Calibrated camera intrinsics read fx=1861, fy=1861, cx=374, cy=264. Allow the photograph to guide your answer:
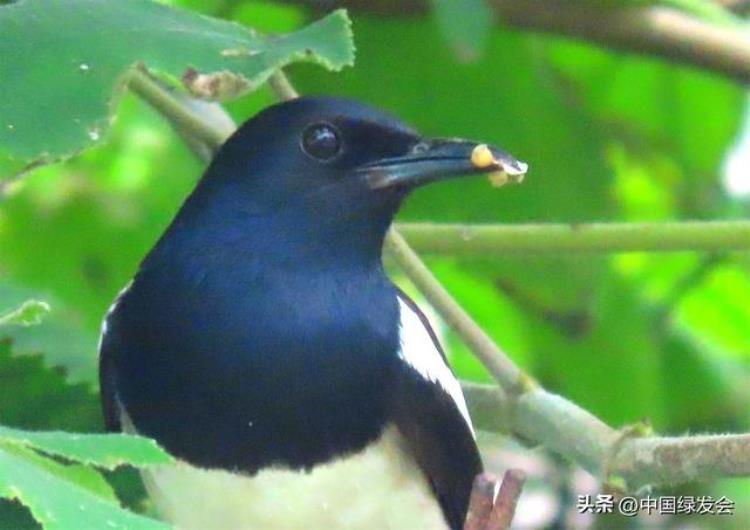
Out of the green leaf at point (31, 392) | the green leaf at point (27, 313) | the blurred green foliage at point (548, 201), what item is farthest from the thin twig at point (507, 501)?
→ the blurred green foliage at point (548, 201)

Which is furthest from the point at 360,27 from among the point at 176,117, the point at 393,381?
the point at 393,381

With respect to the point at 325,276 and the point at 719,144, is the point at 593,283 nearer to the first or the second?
the point at 719,144

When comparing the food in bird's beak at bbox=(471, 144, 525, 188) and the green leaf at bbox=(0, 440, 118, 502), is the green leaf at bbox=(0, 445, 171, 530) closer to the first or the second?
the green leaf at bbox=(0, 440, 118, 502)

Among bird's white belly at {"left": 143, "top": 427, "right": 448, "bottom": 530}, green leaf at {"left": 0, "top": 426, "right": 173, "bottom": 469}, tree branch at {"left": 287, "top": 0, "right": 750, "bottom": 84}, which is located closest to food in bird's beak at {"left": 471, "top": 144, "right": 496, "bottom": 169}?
bird's white belly at {"left": 143, "top": 427, "right": 448, "bottom": 530}

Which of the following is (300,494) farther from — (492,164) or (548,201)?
(548,201)

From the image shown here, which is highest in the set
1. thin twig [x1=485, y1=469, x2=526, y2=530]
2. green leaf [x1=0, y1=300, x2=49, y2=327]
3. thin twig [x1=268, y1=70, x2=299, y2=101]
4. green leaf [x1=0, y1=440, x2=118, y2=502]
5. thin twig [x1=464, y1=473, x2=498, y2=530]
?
thin twig [x1=485, y1=469, x2=526, y2=530]
